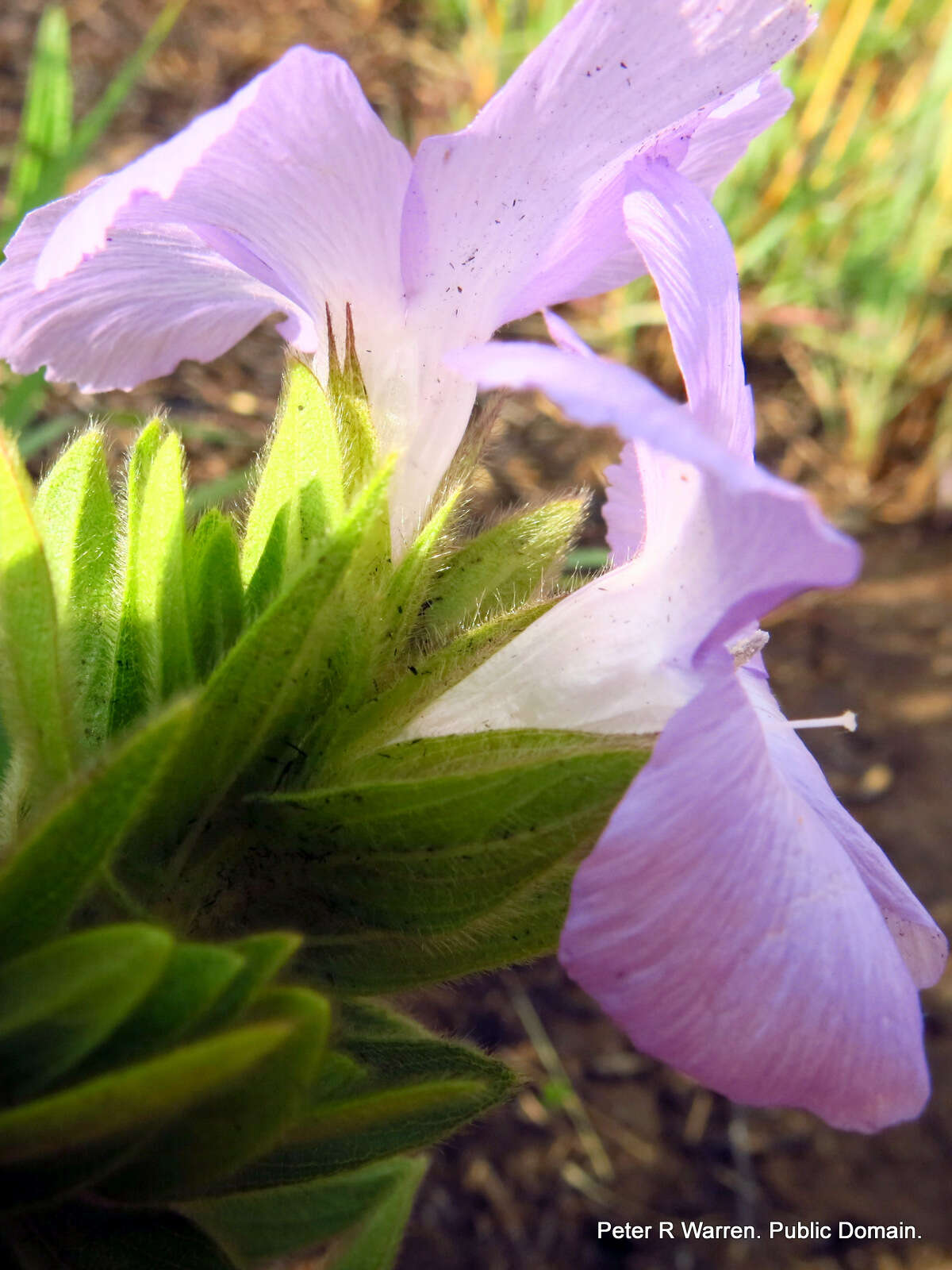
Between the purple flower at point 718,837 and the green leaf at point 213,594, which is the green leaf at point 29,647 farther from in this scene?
the purple flower at point 718,837

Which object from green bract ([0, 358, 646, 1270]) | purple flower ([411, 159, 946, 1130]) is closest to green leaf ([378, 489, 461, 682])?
green bract ([0, 358, 646, 1270])

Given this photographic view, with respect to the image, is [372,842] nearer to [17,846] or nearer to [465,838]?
[465,838]

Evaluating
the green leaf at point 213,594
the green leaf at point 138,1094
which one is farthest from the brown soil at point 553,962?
the green leaf at point 138,1094

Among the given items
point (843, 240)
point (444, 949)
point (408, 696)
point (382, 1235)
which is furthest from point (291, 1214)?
point (843, 240)

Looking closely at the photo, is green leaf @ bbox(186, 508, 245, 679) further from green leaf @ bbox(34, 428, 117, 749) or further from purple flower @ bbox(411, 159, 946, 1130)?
purple flower @ bbox(411, 159, 946, 1130)

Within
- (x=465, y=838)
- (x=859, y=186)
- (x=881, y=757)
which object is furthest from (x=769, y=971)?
(x=859, y=186)
